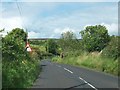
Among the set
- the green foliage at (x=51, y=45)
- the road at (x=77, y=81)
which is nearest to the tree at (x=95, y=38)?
the green foliage at (x=51, y=45)

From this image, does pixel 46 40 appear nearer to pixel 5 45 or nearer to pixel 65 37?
pixel 65 37

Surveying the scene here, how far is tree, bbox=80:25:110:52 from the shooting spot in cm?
9600

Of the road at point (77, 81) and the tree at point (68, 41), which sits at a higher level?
the tree at point (68, 41)

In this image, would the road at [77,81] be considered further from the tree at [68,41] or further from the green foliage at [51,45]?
the green foliage at [51,45]

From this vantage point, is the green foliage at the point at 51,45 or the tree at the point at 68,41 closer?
the tree at the point at 68,41

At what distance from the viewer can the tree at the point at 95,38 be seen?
3780 inches

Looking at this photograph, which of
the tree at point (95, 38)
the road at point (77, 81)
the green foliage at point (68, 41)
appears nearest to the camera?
→ the road at point (77, 81)

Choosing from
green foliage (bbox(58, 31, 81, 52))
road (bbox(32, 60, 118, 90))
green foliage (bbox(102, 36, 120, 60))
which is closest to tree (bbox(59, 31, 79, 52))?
green foliage (bbox(58, 31, 81, 52))

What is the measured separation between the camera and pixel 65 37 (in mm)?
111750

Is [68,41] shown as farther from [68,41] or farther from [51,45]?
[51,45]

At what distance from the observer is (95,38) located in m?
101

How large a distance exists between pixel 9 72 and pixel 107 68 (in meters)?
21.7

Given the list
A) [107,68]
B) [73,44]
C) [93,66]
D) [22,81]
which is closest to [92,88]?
[22,81]

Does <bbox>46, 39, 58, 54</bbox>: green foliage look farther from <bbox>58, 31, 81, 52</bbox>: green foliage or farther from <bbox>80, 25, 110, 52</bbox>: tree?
<bbox>80, 25, 110, 52</bbox>: tree
